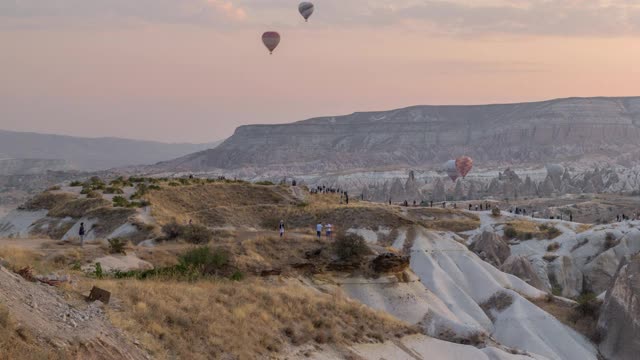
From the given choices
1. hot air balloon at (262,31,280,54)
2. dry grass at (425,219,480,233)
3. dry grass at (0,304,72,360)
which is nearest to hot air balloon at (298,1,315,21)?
hot air balloon at (262,31,280,54)

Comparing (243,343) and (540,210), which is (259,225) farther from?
(540,210)

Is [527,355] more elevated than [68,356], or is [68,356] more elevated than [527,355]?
[68,356]

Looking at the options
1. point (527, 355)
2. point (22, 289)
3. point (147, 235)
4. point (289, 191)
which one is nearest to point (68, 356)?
point (22, 289)

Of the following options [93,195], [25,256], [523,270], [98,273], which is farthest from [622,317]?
[93,195]

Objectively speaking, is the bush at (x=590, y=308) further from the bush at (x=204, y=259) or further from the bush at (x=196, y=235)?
the bush at (x=204, y=259)

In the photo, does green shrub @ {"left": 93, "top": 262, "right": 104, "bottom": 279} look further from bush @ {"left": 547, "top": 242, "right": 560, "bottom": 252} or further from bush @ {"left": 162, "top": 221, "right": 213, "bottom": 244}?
bush @ {"left": 547, "top": 242, "right": 560, "bottom": 252}

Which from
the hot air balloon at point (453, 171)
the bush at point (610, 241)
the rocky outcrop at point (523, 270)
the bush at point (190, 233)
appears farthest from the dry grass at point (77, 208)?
the hot air balloon at point (453, 171)
